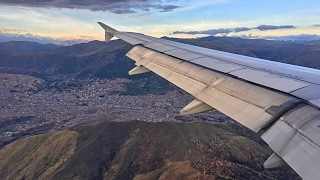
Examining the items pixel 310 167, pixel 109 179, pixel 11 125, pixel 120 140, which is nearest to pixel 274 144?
pixel 310 167

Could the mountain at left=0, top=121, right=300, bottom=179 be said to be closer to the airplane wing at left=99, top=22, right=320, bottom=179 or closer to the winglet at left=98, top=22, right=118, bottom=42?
the winglet at left=98, top=22, right=118, bottom=42

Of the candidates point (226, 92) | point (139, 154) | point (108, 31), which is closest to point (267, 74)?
point (226, 92)

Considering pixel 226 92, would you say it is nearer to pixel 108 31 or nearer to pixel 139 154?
pixel 108 31

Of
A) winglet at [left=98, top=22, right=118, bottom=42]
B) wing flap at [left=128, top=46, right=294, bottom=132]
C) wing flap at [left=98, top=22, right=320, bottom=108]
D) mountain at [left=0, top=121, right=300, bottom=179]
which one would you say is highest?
winglet at [left=98, top=22, right=118, bottom=42]

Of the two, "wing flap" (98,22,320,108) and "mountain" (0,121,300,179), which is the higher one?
"wing flap" (98,22,320,108)

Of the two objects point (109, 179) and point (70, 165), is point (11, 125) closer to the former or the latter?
point (70, 165)

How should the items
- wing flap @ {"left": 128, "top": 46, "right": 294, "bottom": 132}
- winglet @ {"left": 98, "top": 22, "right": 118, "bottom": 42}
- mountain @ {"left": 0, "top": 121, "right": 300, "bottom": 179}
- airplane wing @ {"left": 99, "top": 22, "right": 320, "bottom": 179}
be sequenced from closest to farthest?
airplane wing @ {"left": 99, "top": 22, "right": 320, "bottom": 179}
wing flap @ {"left": 128, "top": 46, "right": 294, "bottom": 132}
winglet @ {"left": 98, "top": 22, "right": 118, "bottom": 42}
mountain @ {"left": 0, "top": 121, "right": 300, "bottom": 179}

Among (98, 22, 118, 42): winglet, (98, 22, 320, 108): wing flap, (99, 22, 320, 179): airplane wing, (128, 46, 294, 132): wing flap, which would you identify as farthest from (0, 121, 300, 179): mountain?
(99, 22, 320, 179): airplane wing
